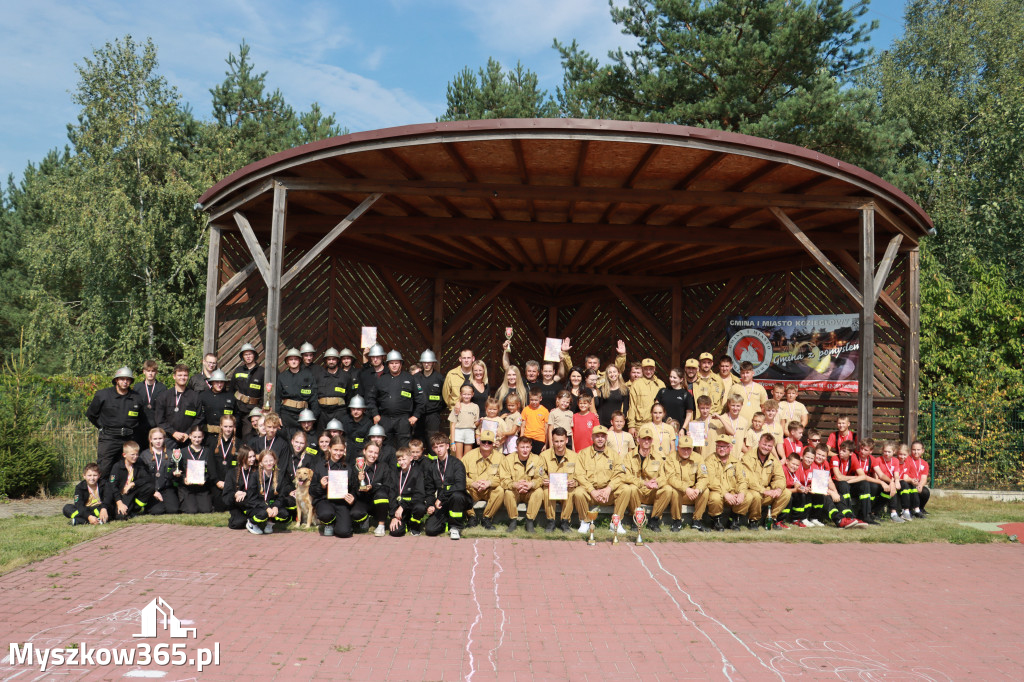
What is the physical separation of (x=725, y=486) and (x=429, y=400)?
350 centimetres

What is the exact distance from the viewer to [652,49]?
18.5m

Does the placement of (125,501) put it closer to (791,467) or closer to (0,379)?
(0,379)

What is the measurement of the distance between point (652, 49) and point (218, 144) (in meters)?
13.3

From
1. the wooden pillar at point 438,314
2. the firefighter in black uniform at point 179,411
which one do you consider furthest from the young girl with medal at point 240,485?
the wooden pillar at point 438,314

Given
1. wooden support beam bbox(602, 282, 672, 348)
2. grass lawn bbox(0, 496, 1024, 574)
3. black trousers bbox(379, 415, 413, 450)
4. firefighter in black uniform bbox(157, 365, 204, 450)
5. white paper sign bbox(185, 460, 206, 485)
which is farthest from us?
wooden support beam bbox(602, 282, 672, 348)

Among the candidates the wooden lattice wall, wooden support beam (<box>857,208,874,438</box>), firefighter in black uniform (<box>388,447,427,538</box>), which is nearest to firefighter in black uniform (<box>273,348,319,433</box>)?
firefighter in black uniform (<box>388,447,427,538</box>)

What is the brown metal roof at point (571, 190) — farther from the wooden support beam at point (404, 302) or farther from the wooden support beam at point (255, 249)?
the wooden support beam at point (404, 302)

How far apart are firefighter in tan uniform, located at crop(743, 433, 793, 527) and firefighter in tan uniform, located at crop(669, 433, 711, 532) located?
0.51 meters

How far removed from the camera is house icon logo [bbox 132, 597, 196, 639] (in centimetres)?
401

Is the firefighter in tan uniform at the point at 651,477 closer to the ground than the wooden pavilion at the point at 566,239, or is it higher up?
closer to the ground

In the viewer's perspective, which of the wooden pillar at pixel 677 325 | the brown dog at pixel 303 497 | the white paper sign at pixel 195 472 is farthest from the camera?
the wooden pillar at pixel 677 325

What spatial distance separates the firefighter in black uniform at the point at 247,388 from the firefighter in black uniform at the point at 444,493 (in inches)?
107

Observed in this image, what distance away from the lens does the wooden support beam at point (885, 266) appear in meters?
8.77

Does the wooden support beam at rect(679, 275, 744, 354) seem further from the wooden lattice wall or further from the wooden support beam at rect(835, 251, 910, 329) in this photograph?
the wooden support beam at rect(835, 251, 910, 329)
